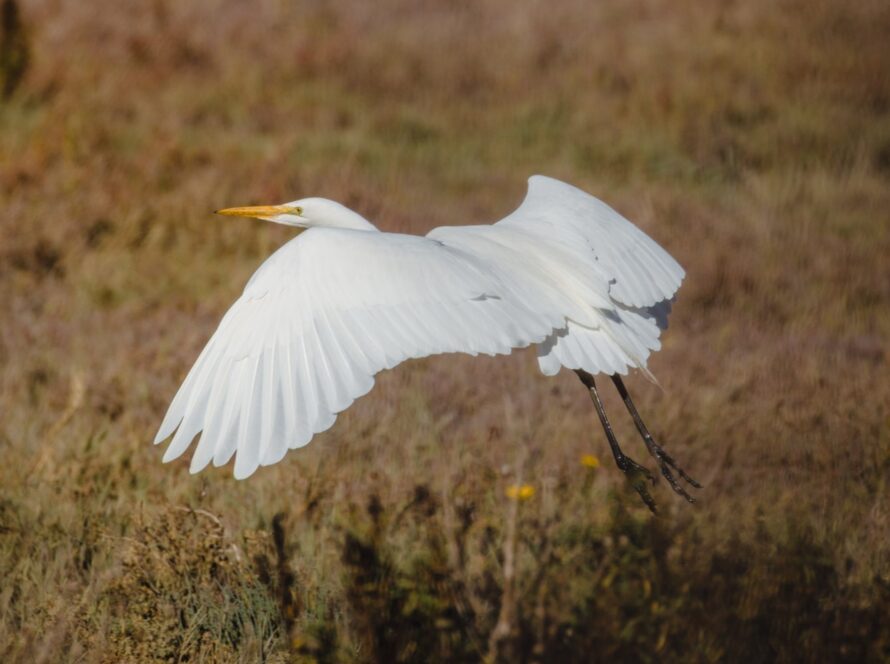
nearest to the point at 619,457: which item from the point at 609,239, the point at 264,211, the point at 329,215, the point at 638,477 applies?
the point at 638,477

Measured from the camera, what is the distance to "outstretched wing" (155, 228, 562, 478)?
8.59 ft

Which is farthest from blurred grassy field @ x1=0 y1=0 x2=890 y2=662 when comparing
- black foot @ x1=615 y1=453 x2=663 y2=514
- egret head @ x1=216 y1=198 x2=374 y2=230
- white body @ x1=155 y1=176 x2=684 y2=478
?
egret head @ x1=216 y1=198 x2=374 y2=230

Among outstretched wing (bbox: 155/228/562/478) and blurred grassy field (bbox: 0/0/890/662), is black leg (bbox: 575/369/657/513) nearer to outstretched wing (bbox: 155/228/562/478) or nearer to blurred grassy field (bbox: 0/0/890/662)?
blurred grassy field (bbox: 0/0/890/662)

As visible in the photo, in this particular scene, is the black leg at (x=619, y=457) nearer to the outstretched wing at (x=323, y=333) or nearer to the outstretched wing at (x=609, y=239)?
the outstretched wing at (x=609, y=239)

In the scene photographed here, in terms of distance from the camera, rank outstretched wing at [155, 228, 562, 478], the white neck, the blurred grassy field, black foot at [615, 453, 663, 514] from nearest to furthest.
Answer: outstretched wing at [155, 228, 562, 478] → the blurred grassy field → black foot at [615, 453, 663, 514] → the white neck

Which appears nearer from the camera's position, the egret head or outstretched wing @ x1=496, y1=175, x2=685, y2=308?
outstretched wing @ x1=496, y1=175, x2=685, y2=308

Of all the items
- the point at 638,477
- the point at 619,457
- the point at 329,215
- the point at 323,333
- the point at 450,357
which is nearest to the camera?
the point at 323,333

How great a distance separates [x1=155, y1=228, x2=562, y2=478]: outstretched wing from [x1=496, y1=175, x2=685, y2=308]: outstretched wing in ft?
1.76

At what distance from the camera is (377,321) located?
288 centimetres

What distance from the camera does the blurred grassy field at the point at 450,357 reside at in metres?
3.25

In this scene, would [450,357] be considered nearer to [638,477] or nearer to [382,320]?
[638,477]

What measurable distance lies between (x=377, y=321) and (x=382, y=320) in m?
0.01

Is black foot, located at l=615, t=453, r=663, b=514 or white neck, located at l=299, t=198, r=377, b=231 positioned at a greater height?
white neck, located at l=299, t=198, r=377, b=231

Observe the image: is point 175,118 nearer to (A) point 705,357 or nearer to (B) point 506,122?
(B) point 506,122
